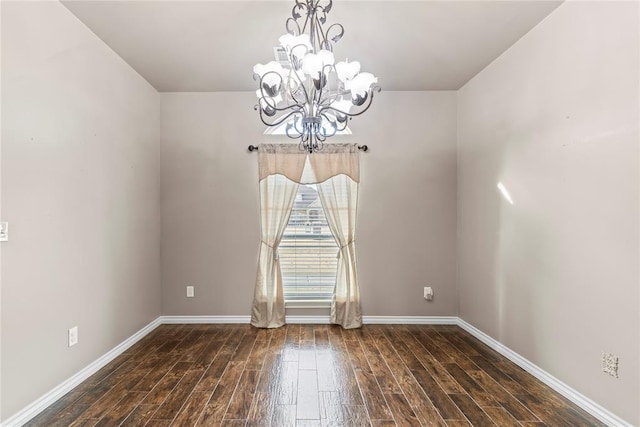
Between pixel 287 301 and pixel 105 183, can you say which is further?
pixel 287 301

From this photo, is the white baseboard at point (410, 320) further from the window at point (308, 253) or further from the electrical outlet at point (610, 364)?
the electrical outlet at point (610, 364)

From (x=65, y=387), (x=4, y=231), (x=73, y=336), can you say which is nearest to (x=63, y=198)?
(x=4, y=231)

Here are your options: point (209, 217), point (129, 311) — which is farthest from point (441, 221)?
point (129, 311)

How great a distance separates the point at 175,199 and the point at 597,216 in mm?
3906

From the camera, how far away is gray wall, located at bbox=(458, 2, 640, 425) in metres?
1.98

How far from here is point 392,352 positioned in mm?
3172

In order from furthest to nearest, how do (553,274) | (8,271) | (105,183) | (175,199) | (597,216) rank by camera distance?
(175,199)
(105,183)
(553,274)
(597,216)
(8,271)

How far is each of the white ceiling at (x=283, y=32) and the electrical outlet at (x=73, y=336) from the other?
2318 mm

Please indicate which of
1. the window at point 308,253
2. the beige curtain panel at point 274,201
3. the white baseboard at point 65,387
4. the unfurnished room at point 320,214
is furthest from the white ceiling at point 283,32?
the white baseboard at point 65,387

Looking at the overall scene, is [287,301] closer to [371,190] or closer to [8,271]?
[371,190]

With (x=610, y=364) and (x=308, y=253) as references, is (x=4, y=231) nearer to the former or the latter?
(x=308, y=253)

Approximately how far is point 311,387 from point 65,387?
1.74 m

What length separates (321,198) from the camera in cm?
399

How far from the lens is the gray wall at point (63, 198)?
2.05m
